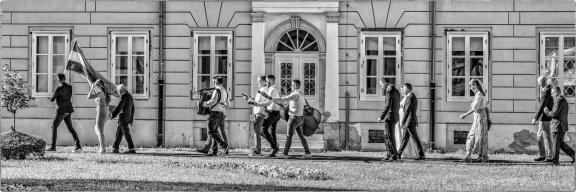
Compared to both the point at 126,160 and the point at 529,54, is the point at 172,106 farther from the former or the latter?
the point at 529,54

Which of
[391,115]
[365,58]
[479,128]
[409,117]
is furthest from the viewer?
[365,58]

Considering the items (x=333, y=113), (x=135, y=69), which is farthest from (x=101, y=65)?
(x=333, y=113)

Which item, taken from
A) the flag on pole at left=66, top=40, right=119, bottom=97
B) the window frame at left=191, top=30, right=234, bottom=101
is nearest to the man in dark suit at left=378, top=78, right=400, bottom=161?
the window frame at left=191, top=30, right=234, bottom=101

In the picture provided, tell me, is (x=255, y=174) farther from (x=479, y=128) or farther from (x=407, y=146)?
(x=479, y=128)

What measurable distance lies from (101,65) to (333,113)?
600 cm

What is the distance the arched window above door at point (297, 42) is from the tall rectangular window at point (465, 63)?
3.38 m

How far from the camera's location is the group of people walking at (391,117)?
1931cm

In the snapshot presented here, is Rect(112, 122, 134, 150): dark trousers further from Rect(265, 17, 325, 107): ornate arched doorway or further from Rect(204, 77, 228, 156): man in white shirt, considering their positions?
Rect(265, 17, 325, 107): ornate arched doorway

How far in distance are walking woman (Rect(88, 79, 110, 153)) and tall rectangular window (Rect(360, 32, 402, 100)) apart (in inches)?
254

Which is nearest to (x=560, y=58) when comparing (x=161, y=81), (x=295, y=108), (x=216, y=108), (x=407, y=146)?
(x=407, y=146)

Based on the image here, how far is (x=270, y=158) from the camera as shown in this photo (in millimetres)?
19766

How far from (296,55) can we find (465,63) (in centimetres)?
420

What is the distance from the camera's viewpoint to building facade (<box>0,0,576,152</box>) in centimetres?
2338

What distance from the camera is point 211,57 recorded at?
23797 mm
